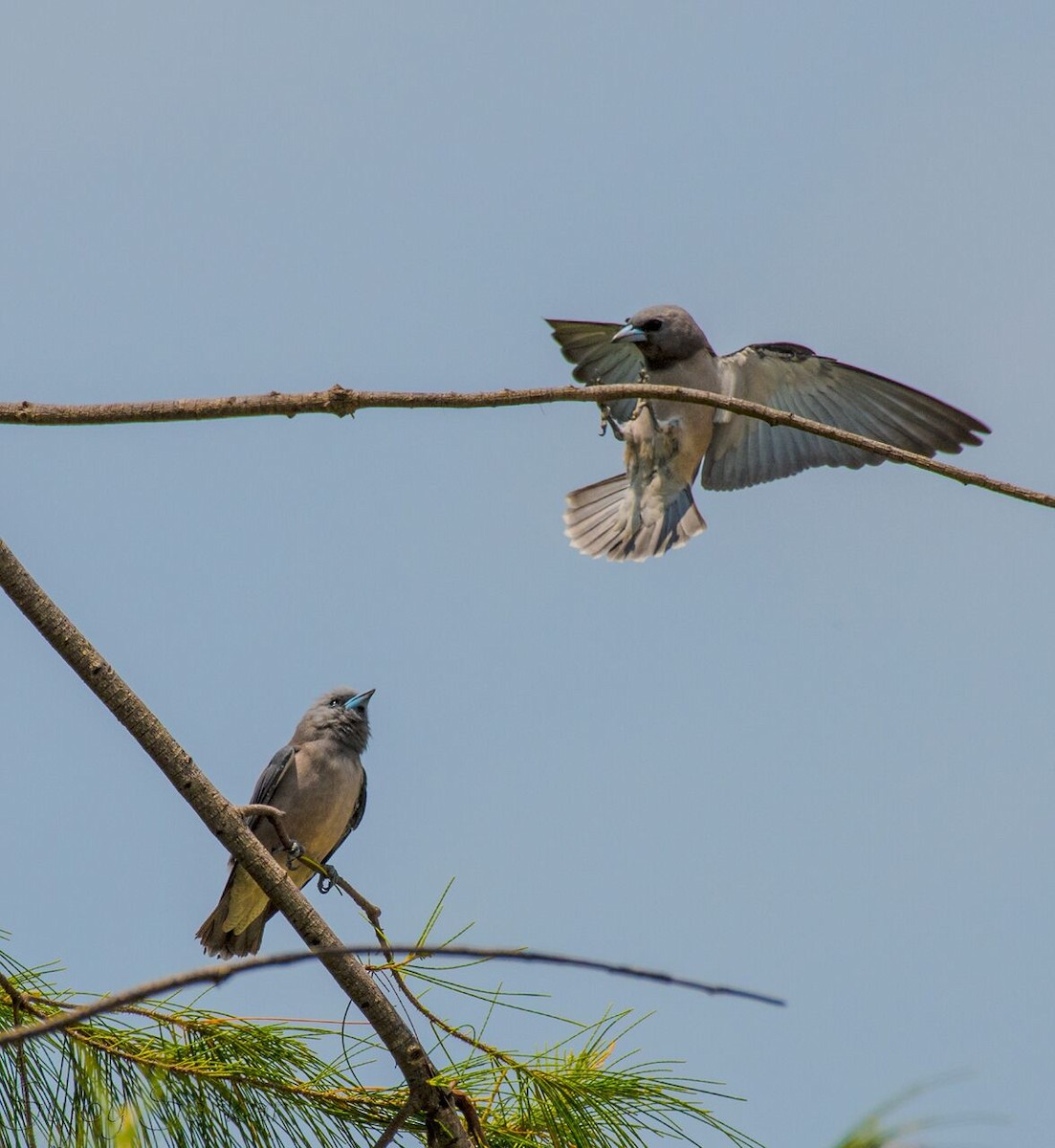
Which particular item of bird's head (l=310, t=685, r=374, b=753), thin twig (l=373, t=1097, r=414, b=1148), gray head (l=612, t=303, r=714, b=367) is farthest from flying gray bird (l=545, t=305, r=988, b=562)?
thin twig (l=373, t=1097, r=414, b=1148)

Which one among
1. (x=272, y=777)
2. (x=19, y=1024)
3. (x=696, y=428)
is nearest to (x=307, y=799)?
(x=272, y=777)

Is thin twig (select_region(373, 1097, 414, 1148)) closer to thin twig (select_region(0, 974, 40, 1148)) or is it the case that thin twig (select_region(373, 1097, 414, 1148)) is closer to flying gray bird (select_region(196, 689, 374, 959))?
thin twig (select_region(0, 974, 40, 1148))

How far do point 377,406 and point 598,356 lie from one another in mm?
4435

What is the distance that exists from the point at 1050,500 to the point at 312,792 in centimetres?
399

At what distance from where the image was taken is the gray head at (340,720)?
20.5 ft

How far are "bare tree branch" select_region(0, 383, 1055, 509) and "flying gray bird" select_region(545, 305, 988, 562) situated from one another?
10.7 ft

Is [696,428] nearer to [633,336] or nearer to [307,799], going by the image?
[633,336]

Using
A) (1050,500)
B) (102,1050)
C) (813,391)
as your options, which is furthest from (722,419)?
(102,1050)

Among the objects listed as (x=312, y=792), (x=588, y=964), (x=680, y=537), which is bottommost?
(x=588, y=964)

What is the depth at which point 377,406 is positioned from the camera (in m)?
2.80

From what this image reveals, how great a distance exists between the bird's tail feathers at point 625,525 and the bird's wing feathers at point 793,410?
0.30m

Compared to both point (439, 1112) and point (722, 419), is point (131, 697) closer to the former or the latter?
point (439, 1112)

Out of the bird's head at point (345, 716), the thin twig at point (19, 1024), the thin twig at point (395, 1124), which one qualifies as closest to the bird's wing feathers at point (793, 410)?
the bird's head at point (345, 716)

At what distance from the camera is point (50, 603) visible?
9.81 ft
